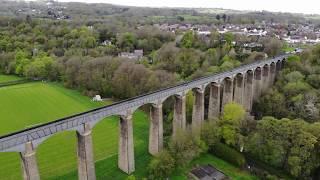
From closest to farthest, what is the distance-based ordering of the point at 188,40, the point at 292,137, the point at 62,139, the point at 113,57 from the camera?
the point at 292,137, the point at 62,139, the point at 113,57, the point at 188,40

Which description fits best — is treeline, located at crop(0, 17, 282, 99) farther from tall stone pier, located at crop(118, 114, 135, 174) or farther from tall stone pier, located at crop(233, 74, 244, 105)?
tall stone pier, located at crop(118, 114, 135, 174)

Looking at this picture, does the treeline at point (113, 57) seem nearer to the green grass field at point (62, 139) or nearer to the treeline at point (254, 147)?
the green grass field at point (62, 139)

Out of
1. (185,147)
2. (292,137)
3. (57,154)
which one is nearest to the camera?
(292,137)

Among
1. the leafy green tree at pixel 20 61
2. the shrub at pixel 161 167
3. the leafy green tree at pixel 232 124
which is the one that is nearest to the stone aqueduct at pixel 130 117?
the shrub at pixel 161 167

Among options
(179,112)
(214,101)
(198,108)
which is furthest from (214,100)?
(179,112)

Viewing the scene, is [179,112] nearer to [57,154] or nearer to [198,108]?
[198,108]

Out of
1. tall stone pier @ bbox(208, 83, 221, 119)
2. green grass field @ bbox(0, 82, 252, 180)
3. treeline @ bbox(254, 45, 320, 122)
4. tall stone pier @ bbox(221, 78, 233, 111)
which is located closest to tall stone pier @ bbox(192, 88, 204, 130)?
tall stone pier @ bbox(208, 83, 221, 119)

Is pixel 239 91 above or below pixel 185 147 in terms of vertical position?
above

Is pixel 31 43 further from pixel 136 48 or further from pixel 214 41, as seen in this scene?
pixel 214 41
